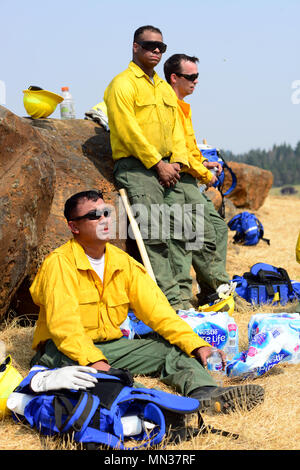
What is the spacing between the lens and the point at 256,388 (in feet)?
11.3

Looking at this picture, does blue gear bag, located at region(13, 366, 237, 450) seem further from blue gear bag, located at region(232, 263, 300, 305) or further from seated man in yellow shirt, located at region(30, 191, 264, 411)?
blue gear bag, located at region(232, 263, 300, 305)

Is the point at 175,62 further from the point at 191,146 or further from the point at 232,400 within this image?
the point at 232,400

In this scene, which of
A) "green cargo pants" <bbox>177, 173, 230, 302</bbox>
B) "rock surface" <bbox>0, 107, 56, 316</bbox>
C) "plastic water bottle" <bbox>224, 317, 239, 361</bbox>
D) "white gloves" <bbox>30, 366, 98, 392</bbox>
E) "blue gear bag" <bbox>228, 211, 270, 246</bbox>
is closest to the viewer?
"white gloves" <bbox>30, 366, 98, 392</bbox>

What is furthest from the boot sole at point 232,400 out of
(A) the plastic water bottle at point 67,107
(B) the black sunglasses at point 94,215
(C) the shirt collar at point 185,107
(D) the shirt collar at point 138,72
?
(A) the plastic water bottle at point 67,107

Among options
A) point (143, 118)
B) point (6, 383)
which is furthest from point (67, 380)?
point (143, 118)

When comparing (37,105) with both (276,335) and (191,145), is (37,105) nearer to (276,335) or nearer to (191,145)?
(191,145)

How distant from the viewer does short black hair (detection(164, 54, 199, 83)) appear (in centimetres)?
636

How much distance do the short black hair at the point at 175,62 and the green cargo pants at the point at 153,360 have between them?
11.6 feet

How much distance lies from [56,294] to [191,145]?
132 inches

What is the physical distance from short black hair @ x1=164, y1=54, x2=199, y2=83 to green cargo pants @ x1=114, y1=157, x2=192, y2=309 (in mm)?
1374

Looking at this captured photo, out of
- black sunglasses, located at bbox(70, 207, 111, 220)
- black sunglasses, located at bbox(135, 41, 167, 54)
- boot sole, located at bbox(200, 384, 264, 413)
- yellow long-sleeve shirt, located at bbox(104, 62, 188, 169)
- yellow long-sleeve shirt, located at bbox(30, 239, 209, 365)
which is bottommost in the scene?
boot sole, located at bbox(200, 384, 264, 413)

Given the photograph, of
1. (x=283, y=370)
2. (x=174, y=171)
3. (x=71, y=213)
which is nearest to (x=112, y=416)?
(x=71, y=213)

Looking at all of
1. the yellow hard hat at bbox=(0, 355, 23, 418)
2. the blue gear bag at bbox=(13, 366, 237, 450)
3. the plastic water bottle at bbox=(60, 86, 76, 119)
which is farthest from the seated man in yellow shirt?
the plastic water bottle at bbox=(60, 86, 76, 119)

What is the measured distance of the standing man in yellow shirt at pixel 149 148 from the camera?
549cm
